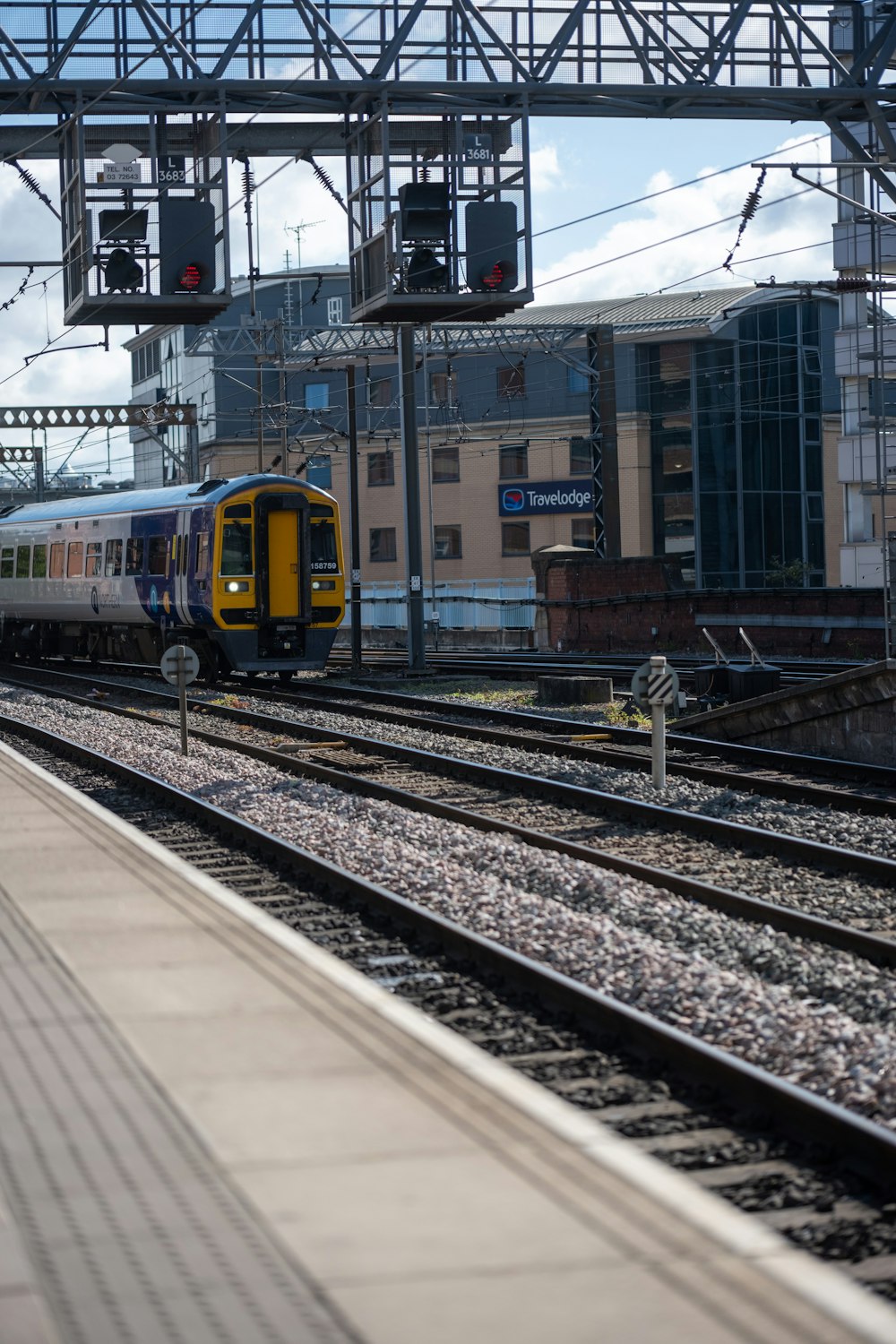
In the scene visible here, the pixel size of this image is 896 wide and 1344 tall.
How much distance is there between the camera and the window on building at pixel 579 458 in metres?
66.0

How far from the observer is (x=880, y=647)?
30.2 meters

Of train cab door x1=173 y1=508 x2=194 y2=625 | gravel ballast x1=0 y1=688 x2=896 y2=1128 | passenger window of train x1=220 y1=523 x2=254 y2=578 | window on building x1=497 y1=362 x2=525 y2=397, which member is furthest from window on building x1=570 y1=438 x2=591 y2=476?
gravel ballast x1=0 y1=688 x2=896 y2=1128

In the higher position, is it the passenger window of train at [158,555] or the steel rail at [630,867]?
the passenger window of train at [158,555]

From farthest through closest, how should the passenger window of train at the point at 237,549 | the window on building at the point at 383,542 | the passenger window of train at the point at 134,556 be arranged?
the window on building at the point at 383,542 → the passenger window of train at the point at 134,556 → the passenger window of train at the point at 237,549

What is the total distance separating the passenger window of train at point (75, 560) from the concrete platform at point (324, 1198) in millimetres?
25755

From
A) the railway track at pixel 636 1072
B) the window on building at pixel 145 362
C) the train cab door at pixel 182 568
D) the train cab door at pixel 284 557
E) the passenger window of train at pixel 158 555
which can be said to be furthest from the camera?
the window on building at pixel 145 362

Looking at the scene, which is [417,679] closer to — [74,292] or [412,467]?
[412,467]

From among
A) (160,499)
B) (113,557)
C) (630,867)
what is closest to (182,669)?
(630,867)

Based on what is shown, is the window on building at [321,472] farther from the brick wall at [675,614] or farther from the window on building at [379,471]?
the brick wall at [675,614]

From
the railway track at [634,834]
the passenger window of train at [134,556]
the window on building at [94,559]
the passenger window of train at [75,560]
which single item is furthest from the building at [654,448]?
the railway track at [634,834]

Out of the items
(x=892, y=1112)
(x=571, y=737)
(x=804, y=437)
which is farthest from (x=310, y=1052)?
(x=804, y=437)

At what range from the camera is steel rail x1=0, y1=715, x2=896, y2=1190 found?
5.24m

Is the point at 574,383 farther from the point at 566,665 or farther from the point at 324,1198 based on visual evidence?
the point at 324,1198

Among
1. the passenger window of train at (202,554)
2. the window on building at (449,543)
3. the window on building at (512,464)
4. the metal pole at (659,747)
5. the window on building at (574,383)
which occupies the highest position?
the window on building at (574,383)
